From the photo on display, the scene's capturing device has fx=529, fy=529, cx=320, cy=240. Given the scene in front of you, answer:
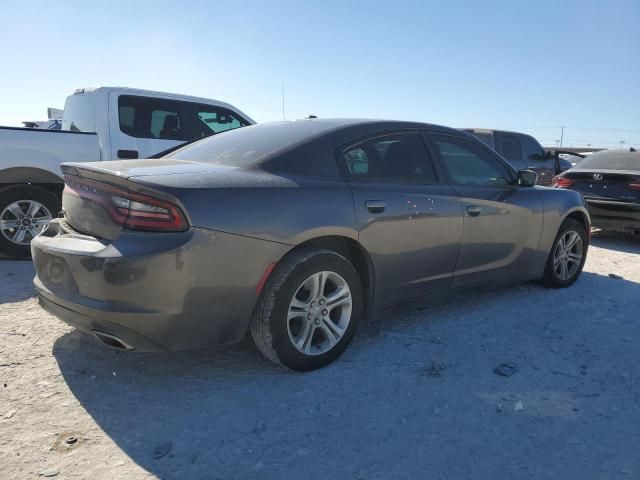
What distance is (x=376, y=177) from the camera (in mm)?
3562

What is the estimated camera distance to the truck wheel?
5816 mm

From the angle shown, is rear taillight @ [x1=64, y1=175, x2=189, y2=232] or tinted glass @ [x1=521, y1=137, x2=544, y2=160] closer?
rear taillight @ [x1=64, y1=175, x2=189, y2=232]

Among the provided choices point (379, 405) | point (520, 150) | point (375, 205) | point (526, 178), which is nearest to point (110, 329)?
point (379, 405)

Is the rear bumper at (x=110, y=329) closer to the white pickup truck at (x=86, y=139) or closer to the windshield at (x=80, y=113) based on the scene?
the white pickup truck at (x=86, y=139)

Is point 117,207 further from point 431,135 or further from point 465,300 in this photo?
point 465,300

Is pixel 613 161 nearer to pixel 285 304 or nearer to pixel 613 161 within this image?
pixel 613 161

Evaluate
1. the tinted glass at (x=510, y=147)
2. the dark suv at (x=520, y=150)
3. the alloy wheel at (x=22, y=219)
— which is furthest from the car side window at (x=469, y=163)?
the tinted glass at (x=510, y=147)

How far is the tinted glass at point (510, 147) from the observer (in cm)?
1254

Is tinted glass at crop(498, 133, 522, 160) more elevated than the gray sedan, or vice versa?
tinted glass at crop(498, 133, 522, 160)

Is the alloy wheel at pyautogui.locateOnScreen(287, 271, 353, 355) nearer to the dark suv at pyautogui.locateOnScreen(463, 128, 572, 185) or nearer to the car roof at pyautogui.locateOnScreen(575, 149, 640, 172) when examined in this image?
the car roof at pyautogui.locateOnScreen(575, 149, 640, 172)

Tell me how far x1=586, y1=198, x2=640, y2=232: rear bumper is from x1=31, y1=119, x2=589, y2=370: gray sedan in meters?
3.91

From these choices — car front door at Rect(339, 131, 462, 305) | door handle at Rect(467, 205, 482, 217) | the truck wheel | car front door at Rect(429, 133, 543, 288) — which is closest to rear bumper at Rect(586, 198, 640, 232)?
car front door at Rect(429, 133, 543, 288)

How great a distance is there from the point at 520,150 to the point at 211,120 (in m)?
8.33

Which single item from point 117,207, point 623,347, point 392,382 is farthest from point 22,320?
point 623,347
